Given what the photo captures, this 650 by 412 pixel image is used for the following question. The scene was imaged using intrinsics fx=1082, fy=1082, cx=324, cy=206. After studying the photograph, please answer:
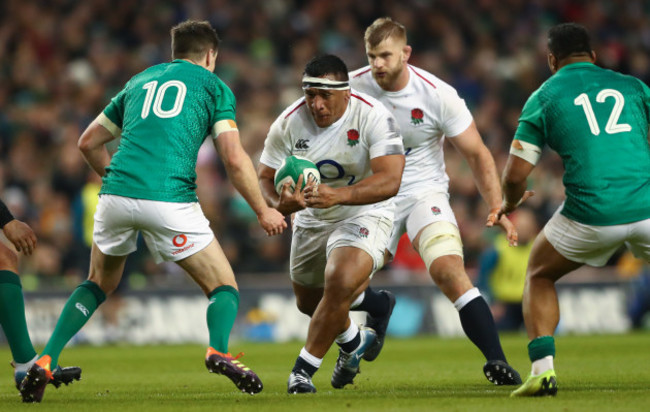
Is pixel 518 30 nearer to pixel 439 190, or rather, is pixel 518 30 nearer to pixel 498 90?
pixel 498 90

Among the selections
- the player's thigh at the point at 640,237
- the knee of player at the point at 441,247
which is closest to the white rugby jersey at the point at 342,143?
the knee of player at the point at 441,247

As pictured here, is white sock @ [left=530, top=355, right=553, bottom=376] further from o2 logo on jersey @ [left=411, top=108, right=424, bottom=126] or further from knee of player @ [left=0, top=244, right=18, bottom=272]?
knee of player @ [left=0, top=244, right=18, bottom=272]

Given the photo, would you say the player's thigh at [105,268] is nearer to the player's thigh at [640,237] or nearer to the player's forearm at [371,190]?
the player's forearm at [371,190]

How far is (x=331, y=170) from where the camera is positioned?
23.6 ft

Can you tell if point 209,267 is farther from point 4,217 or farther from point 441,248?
point 441,248

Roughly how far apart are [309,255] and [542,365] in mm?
1932

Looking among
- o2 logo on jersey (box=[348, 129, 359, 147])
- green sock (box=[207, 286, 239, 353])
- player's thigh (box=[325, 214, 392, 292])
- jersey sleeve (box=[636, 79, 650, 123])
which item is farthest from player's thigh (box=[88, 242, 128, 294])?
jersey sleeve (box=[636, 79, 650, 123])

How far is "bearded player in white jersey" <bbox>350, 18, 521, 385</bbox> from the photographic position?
7578 mm

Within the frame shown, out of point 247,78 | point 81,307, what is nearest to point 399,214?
point 81,307

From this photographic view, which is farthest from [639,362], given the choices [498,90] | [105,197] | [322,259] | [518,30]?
[518,30]

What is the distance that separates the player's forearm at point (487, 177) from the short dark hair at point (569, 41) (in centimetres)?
145

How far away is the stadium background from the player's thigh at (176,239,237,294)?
26.3 feet

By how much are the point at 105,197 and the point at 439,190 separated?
264cm

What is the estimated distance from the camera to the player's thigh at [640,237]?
6168 mm
